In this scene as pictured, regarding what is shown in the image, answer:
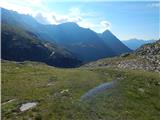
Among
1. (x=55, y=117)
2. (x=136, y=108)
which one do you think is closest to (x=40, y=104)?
(x=55, y=117)

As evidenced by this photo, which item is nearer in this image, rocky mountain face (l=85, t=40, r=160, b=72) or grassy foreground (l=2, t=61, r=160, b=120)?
grassy foreground (l=2, t=61, r=160, b=120)

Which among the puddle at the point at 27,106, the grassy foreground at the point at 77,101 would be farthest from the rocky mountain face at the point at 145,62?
the puddle at the point at 27,106

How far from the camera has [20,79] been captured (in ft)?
222

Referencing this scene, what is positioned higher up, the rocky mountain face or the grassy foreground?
the rocky mountain face

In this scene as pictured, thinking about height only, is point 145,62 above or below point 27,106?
above

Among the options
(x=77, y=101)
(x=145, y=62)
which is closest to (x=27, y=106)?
(x=77, y=101)

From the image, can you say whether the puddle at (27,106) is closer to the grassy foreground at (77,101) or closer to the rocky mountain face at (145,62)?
the grassy foreground at (77,101)

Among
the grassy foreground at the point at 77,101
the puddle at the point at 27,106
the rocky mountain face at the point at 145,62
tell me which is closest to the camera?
the grassy foreground at the point at 77,101

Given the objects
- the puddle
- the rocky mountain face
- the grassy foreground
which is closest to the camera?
the grassy foreground

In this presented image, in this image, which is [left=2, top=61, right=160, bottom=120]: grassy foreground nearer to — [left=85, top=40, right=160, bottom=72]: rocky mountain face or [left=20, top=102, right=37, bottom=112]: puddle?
[left=20, top=102, right=37, bottom=112]: puddle

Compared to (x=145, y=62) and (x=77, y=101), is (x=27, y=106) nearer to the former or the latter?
(x=77, y=101)

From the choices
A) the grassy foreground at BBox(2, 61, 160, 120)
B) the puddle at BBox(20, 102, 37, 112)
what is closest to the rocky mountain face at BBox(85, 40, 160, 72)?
the grassy foreground at BBox(2, 61, 160, 120)

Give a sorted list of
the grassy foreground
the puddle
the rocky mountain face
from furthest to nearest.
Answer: the rocky mountain face < the puddle < the grassy foreground

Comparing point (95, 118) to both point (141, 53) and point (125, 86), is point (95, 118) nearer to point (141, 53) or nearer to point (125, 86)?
point (125, 86)
